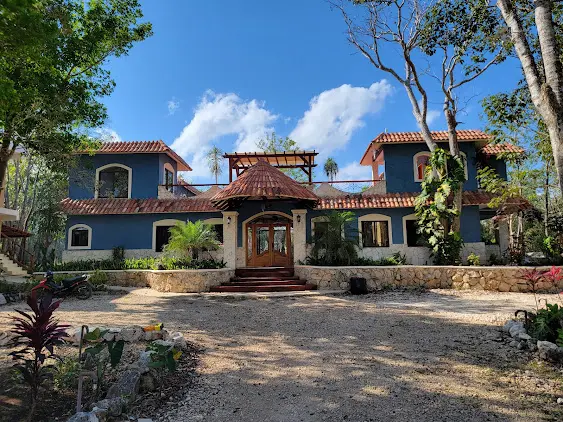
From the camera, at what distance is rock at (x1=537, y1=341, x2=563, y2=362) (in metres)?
→ 4.71

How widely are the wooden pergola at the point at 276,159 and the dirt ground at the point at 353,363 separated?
8645 mm

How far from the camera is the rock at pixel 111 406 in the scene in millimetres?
3086

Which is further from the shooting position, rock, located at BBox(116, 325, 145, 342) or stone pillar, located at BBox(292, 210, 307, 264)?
stone pillar, located at BBox(292, 210, 307, 264)

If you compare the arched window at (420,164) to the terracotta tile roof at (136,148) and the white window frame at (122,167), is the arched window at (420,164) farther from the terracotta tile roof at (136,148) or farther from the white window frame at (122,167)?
the white window frame at (122,167)

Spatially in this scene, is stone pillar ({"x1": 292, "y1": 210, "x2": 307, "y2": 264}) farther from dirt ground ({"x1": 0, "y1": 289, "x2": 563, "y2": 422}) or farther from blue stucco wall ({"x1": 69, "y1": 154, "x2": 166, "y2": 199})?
blue stucco wall ({"x1": 69, "y1": 154, "x2": 166, "y2": 199})

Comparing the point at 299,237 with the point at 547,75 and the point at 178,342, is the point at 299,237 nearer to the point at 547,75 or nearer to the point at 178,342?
the point at 178,342

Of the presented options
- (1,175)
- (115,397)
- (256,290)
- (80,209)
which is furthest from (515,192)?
(80,209)

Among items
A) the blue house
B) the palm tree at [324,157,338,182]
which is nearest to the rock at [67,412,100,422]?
the blue house

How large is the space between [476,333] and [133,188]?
16.2 m

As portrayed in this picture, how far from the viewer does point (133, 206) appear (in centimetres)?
1669

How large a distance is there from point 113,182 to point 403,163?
1494cm

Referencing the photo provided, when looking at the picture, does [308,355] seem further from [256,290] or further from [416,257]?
[416,257]

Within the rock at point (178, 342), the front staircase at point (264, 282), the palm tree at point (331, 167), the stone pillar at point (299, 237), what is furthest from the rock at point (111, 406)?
the palm tree at point (331, 167)

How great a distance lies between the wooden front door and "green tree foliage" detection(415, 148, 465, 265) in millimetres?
6019
